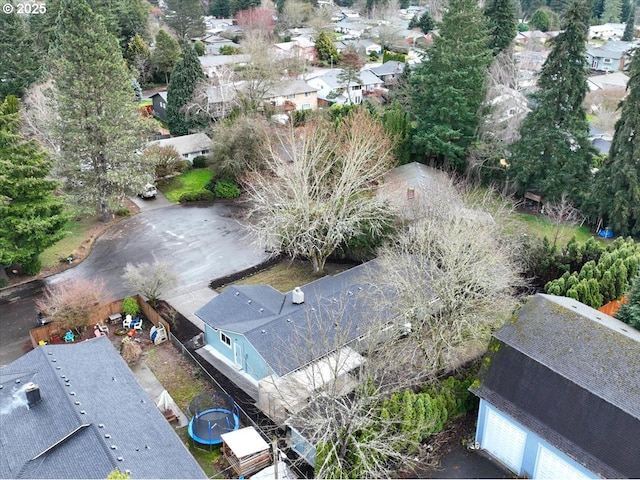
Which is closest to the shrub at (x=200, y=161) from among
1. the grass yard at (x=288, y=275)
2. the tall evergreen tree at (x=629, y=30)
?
the grass yard at (x=288, y=275)

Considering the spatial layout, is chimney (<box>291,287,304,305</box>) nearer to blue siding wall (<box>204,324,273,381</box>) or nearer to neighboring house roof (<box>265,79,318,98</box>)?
blue siding wall (<box>204,324,273,381</box>)

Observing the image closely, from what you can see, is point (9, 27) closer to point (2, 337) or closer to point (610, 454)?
point (2, 337)

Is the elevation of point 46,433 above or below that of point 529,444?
above

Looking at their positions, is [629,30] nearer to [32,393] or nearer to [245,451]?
[245,451]

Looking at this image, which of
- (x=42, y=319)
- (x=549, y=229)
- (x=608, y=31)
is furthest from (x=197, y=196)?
(x=608, y=31)

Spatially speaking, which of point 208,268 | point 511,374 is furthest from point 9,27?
point 511,374

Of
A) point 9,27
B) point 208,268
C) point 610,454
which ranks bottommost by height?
point 208,268

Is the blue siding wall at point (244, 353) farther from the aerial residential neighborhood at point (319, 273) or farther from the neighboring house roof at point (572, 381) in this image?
the neighboring house roof at point (572, 381)
